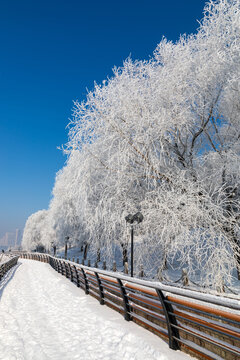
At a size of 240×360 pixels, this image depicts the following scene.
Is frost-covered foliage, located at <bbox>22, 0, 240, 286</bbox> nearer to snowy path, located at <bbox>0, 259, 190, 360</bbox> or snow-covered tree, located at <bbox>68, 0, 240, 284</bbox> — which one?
snow-covered tree, located at <bbox>68, 0, 240, 284</bbox>

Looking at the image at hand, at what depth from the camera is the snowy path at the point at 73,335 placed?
443cm

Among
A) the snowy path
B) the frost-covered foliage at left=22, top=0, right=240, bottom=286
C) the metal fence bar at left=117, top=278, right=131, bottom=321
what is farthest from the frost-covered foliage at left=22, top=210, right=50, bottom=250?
the metal fence bar at left=117, top=278, right=131, bottom=321

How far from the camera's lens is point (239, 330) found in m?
3.08

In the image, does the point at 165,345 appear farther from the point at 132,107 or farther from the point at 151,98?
the point at 151,98

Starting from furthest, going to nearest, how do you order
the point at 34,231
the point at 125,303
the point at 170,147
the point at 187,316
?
the point at 34,231 < the point at 170,147 < the point at 125,303 < the point at 187,316

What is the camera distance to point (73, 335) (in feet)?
18.0

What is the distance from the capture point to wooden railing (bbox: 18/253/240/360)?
3.28 meters

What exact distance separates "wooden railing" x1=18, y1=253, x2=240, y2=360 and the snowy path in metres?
0.23

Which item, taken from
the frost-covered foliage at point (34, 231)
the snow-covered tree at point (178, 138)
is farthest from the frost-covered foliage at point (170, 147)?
the frost-covered foliage at point (34, 231)

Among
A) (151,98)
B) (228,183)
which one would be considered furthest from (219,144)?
(151,98)

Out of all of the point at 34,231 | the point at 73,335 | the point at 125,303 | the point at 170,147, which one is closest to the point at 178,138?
the point at 170,147

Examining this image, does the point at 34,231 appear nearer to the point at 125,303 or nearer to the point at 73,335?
the point at 125,303

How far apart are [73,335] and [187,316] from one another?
2.70 meters

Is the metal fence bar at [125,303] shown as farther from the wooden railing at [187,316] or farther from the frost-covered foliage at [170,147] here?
the frost-covered foliage at [170,147]
